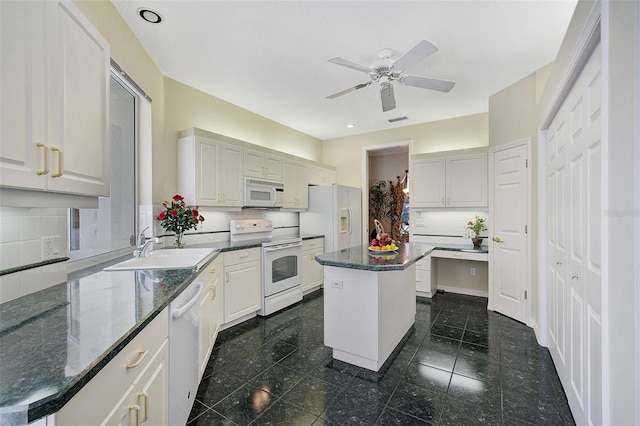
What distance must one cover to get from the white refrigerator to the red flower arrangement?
2298 millimetres

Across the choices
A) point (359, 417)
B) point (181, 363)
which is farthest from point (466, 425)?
point (181, 363)

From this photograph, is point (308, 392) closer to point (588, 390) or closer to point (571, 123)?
point (588, 390)

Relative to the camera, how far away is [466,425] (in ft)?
5.64

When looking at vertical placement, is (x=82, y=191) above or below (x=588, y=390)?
above

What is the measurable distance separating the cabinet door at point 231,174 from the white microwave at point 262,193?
0.37 feet

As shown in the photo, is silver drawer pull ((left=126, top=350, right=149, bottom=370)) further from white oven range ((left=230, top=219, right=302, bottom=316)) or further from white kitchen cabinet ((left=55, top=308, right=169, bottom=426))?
white oven range ((left=230, top=219, right=302, bottom=316))

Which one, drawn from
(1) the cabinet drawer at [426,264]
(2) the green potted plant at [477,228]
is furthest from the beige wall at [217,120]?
(2) the green potted plant at [477,228]

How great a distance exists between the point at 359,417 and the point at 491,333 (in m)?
2.02

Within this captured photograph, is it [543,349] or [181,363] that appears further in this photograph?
[543,349]

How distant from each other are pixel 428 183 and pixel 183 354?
161 inches

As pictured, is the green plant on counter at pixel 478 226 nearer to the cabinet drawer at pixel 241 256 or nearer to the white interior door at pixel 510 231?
the white interior door at pixel 510 231

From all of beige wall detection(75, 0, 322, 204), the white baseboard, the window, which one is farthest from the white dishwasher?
the white baseboard

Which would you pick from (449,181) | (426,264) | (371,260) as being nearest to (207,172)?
(371,260)

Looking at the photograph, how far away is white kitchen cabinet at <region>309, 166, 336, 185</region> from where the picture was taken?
510cm
